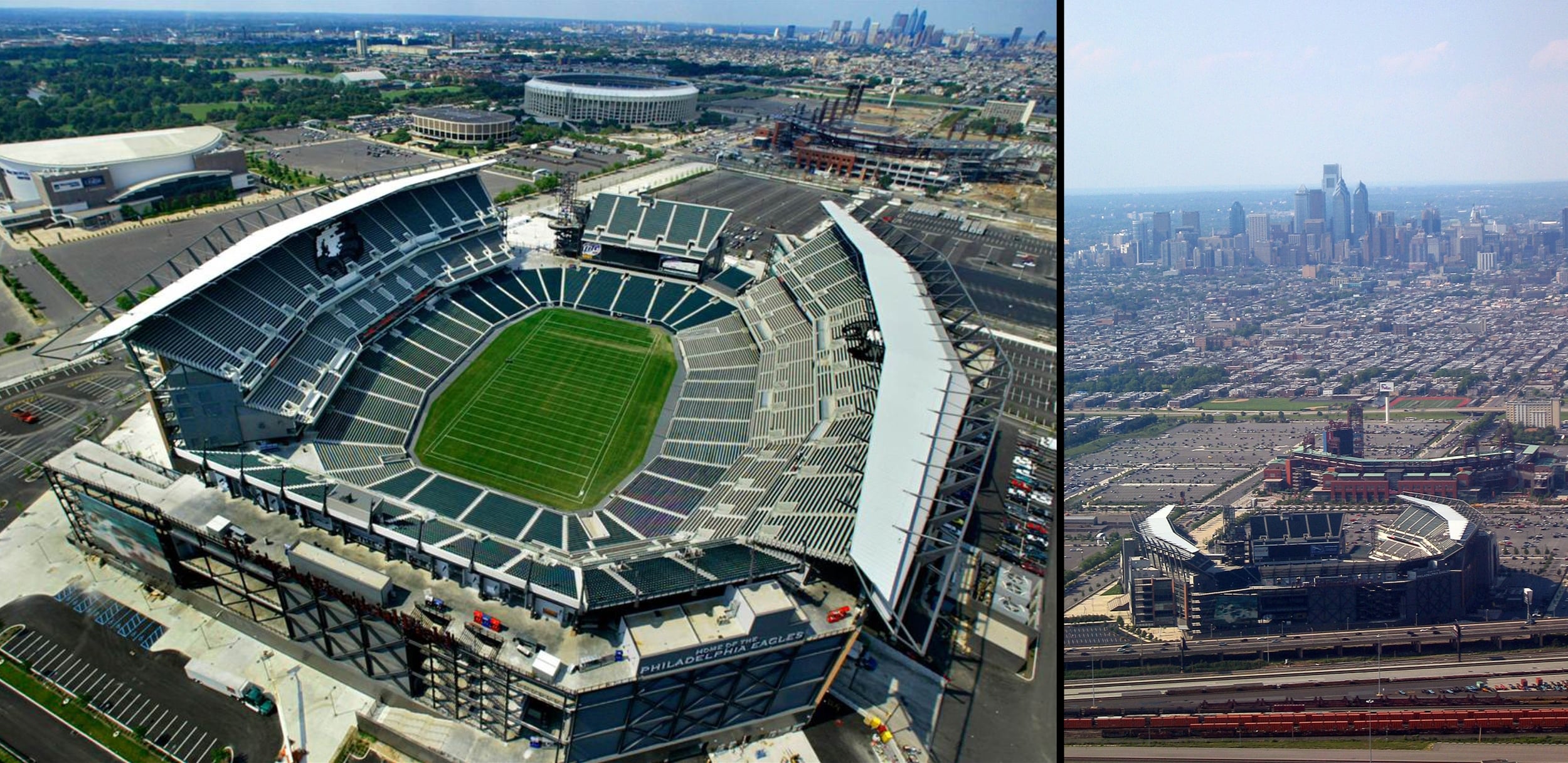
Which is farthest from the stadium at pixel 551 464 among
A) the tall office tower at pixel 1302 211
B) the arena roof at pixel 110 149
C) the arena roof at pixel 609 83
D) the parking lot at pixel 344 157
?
the arena roof at pixel 609 83

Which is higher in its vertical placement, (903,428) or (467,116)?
(467,116)

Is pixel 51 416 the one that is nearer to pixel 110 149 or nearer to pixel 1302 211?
pixel 110 149

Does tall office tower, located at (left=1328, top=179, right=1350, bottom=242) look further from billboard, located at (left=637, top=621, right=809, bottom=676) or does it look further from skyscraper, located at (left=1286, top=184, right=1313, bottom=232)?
billboard, located at (left=637, top=621, right=809, bottom=676)

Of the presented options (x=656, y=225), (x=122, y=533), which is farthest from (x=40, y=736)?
(x=656, y=225)

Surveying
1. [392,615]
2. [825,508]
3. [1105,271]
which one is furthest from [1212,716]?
[1105,271]

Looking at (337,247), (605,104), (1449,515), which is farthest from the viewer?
(605,104)

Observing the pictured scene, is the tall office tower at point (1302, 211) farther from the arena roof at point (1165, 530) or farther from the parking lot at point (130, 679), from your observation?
the parking lot at point (130, 679)

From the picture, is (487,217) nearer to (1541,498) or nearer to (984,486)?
(984,486)
